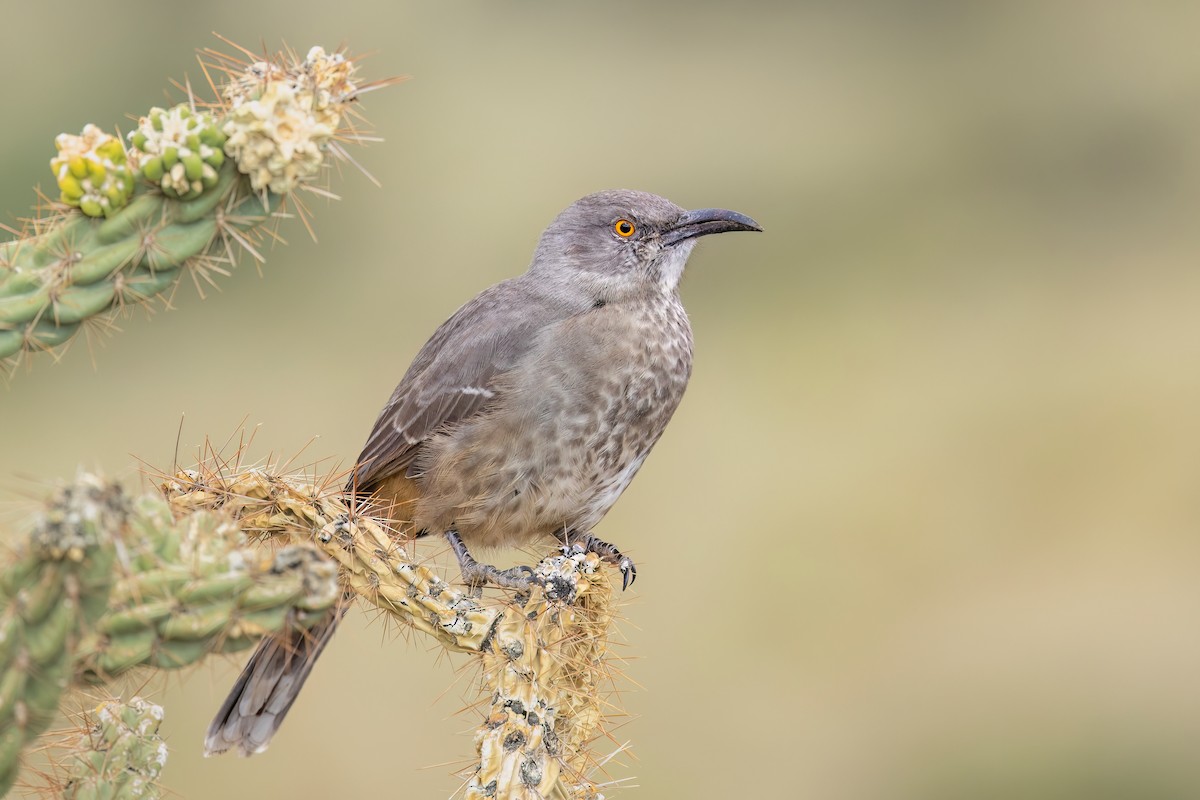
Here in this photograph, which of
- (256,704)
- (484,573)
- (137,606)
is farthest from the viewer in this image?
(484,573)

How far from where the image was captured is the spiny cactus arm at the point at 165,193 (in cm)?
244

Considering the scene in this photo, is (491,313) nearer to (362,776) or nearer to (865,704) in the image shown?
(362,776)

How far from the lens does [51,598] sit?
1.78 m

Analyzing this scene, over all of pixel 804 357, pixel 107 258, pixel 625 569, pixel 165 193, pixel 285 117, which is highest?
pixel 804 357

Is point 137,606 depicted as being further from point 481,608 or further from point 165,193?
point 481,608

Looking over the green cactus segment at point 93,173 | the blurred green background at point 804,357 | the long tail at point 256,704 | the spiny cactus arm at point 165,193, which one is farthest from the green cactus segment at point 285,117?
the blurred green background at point 804,357

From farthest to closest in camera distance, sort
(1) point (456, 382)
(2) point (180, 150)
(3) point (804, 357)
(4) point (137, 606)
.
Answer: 1. (3) point (804, 357)
2. (1) point (456, 382)
3. (2) point (180, 150)
4. (4) point (137, 606)

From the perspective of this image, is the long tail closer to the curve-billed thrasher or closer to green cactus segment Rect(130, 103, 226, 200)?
the curve-billed thrasher

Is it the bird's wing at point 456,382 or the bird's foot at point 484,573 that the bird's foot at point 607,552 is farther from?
the bird's wing at point 456,382

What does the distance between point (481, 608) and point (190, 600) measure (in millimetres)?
1213

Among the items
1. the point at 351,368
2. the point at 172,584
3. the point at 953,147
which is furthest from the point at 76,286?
the point at 953,147

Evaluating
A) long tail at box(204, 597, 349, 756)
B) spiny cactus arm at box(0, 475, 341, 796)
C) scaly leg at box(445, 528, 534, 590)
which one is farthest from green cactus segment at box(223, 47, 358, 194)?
long tail at box(204, 597, 349, 756)

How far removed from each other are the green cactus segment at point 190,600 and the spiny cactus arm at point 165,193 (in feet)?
2.19

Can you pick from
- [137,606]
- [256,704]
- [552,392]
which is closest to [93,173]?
[137,606]
